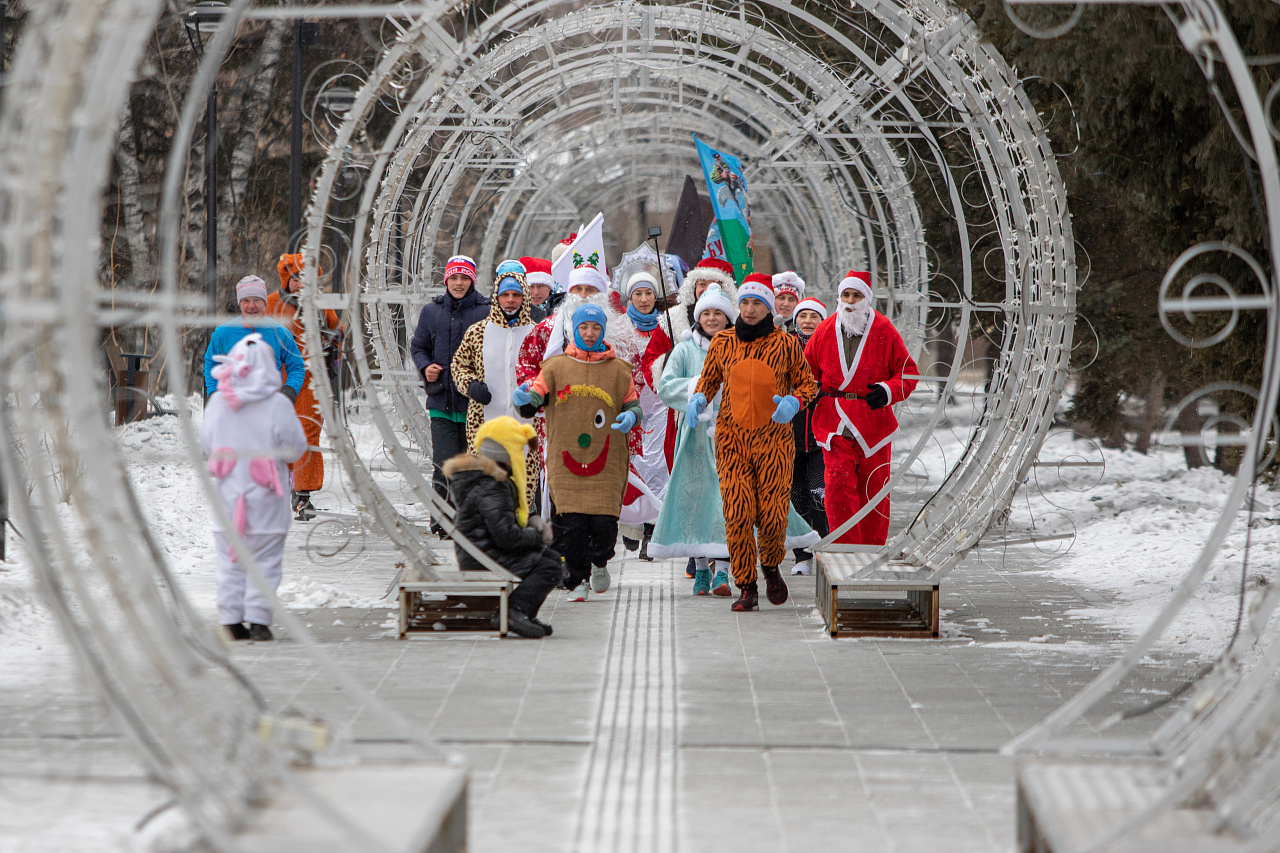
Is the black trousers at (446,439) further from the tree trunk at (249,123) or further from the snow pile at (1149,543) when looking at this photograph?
the tree trunk at (249,123)

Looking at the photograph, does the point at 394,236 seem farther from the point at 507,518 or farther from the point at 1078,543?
the point at 1078,543

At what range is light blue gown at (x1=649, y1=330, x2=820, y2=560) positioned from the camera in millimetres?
8273

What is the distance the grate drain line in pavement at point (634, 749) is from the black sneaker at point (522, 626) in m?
0.37

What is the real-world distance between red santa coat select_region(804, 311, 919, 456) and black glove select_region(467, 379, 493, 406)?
198 cm

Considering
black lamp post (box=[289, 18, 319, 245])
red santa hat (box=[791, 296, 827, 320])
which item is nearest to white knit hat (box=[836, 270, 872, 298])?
red santa hat (box=[791, 296, 827, 320])

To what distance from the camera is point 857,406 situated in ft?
27.7

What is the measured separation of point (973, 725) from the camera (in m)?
5.35

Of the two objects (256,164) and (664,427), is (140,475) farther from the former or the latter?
(256,164)

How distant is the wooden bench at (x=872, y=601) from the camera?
7121 millimetres

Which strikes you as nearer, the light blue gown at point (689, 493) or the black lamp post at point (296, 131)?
the light blue gown at point (689, 493)

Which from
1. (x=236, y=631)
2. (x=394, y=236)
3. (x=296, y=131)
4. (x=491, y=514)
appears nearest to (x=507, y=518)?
(x=491, y=514)

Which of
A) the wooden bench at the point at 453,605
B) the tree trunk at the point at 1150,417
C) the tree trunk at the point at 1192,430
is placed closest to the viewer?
the wooden bench at the point at 453,605

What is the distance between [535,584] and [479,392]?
1867mm

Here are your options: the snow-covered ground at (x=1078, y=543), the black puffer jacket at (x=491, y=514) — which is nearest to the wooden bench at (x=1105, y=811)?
the snow-covered ground at (x=1078, y=543)
